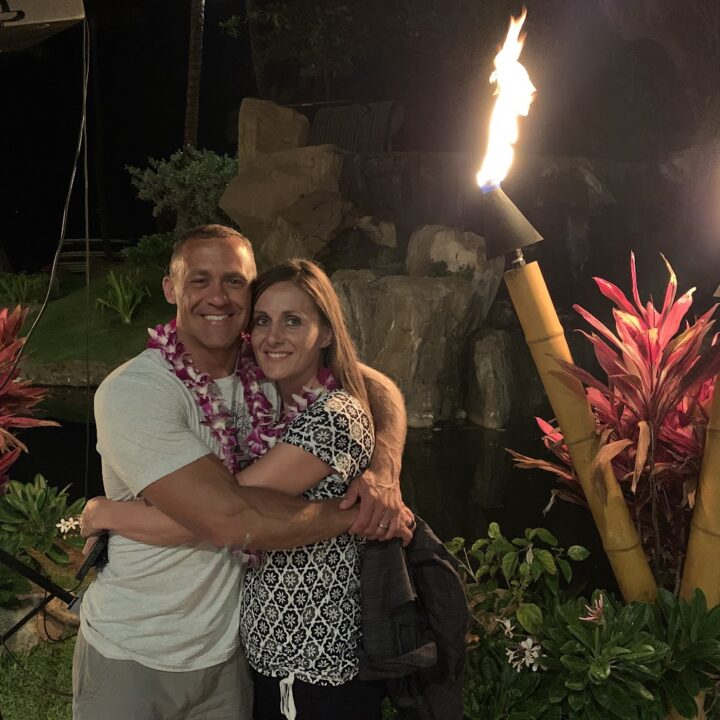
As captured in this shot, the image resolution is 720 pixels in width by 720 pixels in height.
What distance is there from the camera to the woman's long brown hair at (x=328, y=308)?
178 centimetres

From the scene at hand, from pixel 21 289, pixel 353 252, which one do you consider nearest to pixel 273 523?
pixel 353 252

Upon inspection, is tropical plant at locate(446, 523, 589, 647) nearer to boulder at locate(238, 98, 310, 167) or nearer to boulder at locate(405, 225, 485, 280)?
boulder at locate(405, 225, 485, 280)

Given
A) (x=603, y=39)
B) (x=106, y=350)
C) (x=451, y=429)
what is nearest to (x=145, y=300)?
(x=106, y=350)

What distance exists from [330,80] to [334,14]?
2.24 m

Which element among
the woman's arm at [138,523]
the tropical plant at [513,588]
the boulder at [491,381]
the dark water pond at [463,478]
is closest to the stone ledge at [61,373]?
the dark water pond at [463,478]

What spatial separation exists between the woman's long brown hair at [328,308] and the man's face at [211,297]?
0.05 metres

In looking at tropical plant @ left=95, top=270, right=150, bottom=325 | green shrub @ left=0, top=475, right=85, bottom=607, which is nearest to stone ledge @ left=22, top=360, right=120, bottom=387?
tropical plant @ left=95, top=270, right=150, bottom=325

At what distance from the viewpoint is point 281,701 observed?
1.69 metres

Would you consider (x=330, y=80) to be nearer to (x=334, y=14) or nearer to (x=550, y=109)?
(x=334, y=14)

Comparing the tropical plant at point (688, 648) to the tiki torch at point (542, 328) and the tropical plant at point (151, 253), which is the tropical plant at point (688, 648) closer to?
the tiki torch at point (542, 328)

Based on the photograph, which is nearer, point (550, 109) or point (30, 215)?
point (550, 109)

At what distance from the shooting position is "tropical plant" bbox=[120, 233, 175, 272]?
13102mm

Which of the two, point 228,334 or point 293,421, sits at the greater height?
point 228,334

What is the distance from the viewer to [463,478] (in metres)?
7.34
